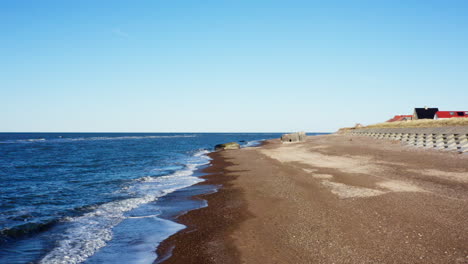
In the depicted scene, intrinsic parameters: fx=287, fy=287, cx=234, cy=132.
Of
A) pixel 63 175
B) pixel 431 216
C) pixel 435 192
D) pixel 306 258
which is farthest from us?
pixel 63 175

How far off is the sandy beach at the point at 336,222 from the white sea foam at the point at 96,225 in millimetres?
2598

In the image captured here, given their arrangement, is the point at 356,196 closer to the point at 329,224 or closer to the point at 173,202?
the point at 329,224

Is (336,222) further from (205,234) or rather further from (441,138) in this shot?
(441,138)

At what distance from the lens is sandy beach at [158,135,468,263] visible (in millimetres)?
7684

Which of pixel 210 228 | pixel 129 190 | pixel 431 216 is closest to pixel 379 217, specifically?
pixel 431 216

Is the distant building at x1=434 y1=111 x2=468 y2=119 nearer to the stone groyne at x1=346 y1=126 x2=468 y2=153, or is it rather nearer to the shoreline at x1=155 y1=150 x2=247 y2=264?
the stone groyne at x1=346 y1=126 x2=468 y2=153

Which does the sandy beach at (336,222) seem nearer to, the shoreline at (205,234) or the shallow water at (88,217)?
the shoreline at (205,234)

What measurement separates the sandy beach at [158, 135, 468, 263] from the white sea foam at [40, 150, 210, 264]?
260 centimetres

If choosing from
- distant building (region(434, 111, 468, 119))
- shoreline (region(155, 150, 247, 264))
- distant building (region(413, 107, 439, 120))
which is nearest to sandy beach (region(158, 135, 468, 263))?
shoreline (region(155, 150, 247, 264))

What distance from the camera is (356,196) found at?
13.4 meters

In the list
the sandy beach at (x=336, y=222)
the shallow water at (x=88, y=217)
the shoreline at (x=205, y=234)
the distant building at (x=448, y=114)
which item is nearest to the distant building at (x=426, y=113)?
the distant building at (x=448, y=114)

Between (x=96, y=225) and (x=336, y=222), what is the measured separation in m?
9.70

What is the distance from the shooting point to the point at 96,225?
1220 cm

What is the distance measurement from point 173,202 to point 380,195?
10651 millimetres
